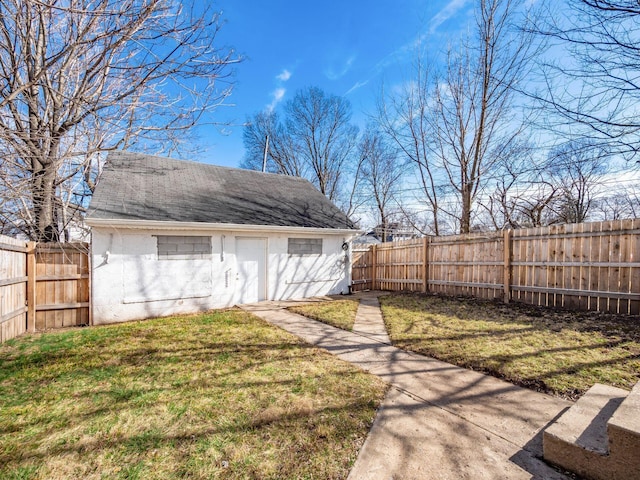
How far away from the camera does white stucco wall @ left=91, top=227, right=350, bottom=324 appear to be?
6.34 meters

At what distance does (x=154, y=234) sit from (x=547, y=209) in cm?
1512

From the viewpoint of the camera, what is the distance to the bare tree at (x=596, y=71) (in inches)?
143

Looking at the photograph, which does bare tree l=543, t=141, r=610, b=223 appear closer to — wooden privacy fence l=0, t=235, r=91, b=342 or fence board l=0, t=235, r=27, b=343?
wooden privacy fence l=0, t=235, r=91, b=342

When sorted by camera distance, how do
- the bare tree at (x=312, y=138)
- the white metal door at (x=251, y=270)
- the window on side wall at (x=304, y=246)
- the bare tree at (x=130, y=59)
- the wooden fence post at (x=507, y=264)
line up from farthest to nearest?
the bare tree at (x=312, y=138), the window on side wall at (x=304, y=246), the white metal door at (x=251, y=270), the wooden fence post at (x=507, y=264), the bare tree at (x=130, y=59)

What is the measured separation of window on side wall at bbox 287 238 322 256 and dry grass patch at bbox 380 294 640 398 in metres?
3.23

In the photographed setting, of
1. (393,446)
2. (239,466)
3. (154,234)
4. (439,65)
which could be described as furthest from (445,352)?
(439,65)

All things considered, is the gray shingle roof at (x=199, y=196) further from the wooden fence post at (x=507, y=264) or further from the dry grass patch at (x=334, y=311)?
the wooden fence post at (x=507, y=264)

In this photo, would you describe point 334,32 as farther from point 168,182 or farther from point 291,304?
point 291,304

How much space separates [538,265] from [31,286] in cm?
1093

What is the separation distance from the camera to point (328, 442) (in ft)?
7.28

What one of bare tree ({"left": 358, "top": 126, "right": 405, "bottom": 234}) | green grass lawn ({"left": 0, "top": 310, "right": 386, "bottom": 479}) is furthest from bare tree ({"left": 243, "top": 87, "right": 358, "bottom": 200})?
green grass lawn ({"left": 0, "top": 310, "right": 386, "bottom": 479})

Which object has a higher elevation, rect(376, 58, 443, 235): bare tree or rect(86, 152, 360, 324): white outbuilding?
rect(376, 58, 443, 235): bare tree

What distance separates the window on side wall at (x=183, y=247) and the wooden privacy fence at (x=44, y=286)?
1.47 meters

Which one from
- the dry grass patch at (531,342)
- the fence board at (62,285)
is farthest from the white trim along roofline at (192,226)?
the dry grass patch at (531,342)
